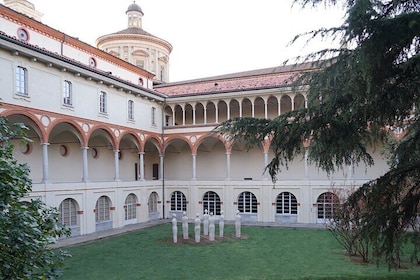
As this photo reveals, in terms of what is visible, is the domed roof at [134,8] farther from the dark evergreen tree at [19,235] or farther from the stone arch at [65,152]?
the dark evergreen tree at [19,235]

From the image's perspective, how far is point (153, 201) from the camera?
2748 centimetres

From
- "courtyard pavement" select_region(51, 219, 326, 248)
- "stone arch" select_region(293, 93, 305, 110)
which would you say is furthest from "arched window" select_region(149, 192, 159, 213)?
"stone arch" select_region(293, 93, 305, 110)

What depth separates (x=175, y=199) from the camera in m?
28.0

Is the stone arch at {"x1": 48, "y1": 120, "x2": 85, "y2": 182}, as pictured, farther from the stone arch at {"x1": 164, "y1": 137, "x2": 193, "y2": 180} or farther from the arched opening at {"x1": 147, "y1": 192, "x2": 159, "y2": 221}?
the stone arch at {"x1": 164, "y1": 137, "x2": 193, "y2": 180}

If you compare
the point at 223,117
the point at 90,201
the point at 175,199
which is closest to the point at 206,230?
the point at 90,201

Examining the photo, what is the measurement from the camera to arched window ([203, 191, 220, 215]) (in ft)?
87.8

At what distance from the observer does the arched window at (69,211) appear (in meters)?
19.6

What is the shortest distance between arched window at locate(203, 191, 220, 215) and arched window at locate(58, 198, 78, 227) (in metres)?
9.77

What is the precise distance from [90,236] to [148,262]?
288 inches

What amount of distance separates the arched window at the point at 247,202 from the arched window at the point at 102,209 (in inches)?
355

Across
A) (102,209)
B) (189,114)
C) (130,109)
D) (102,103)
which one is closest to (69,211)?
(102,209)

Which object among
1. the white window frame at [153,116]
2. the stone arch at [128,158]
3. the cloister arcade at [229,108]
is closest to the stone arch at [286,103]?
the cloister arcade at [229,108]

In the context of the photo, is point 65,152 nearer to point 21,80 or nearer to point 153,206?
point 21,80

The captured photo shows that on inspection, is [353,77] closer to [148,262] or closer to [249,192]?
[148,262]
